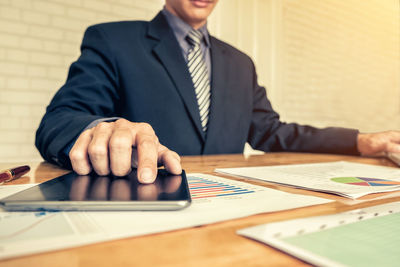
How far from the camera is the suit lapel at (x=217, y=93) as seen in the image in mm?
1118

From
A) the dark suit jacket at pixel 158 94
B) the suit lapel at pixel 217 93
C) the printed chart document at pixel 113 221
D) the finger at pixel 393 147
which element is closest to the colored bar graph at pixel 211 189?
the printed chart document at pixel 113 221

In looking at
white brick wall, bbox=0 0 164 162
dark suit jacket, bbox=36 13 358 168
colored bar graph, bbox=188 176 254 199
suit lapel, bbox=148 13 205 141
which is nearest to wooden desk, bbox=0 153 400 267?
colored bar graph, bbox=188 176 254 199

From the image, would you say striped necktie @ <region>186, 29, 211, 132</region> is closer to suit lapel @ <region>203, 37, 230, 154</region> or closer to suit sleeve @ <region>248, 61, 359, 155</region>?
suit lapel @ <region>203, 37, 230, 154</region>

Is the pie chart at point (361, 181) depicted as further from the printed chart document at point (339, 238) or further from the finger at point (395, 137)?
the finger at point (395, 137)

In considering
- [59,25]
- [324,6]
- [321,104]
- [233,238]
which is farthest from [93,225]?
[324,6]

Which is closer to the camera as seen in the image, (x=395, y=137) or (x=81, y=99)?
(x=81, y=99)

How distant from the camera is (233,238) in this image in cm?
21

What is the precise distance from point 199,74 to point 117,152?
85 cm

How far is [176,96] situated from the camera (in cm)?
104

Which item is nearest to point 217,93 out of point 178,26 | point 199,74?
point 199,74

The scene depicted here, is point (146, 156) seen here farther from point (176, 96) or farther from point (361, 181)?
point (176, 96)

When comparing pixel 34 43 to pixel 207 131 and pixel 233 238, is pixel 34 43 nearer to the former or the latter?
pixel 207 131

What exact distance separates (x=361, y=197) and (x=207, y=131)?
0.76 meters

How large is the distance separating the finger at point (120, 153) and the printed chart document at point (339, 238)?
0.22 meters
